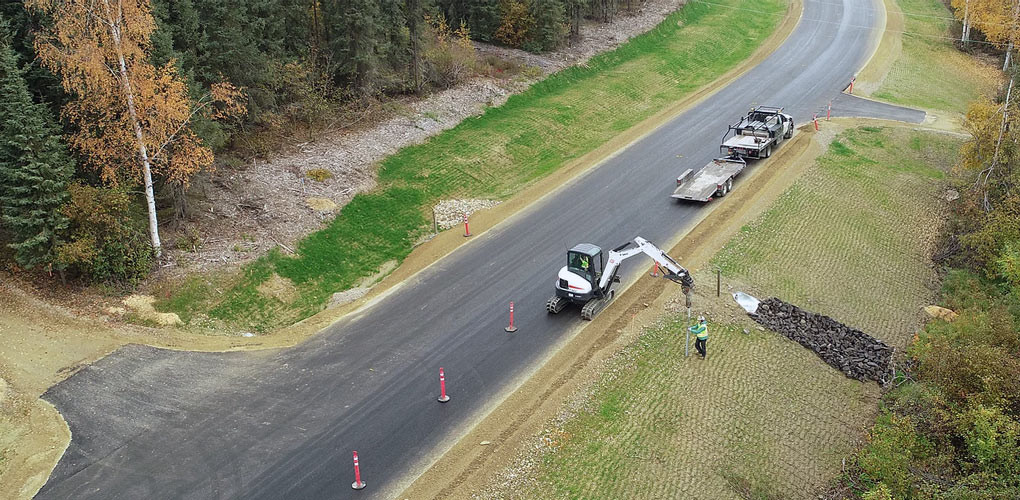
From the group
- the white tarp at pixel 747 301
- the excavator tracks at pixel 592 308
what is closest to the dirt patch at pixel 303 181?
the excavator tracks at pixel 592 308

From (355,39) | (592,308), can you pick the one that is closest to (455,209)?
(592,308)

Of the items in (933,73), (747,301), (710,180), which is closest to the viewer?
(747,301)

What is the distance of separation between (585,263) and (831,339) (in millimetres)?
9020

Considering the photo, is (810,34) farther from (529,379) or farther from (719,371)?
(529,379)

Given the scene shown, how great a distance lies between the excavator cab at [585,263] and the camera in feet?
78.5

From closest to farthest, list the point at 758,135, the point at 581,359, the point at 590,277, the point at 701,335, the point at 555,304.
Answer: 1. the point at 581,359
2. the point at 701,335
3. the point at 590,277
4. the point at 555,304
5. the point at 758,135

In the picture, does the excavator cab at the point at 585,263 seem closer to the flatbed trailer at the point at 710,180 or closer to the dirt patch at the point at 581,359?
the dirt patch at the point at 581,359

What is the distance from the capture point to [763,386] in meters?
22.5

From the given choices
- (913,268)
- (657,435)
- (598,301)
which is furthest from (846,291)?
(657,435)

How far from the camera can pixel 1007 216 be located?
1080 inches

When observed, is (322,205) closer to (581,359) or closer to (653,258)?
(581,359)

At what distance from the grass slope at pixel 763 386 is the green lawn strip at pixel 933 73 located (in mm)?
15829

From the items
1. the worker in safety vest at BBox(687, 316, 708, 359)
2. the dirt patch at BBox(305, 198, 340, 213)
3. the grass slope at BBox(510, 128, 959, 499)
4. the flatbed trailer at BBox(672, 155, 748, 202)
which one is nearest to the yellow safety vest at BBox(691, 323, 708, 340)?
the worker in safety vest at BBox(687, 316, 708, 359)

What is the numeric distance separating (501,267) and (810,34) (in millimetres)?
43552
